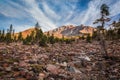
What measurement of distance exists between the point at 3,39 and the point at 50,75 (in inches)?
3547

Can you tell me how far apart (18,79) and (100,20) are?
70.9ft

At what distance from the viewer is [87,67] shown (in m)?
28.0

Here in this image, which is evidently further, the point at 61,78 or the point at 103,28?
the point at 103,28

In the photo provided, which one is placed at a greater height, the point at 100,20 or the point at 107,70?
the point at 100,20

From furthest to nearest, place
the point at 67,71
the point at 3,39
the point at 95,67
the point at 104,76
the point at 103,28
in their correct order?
the point at 3,39 < the point at 103,28 < the point at 95,67 < the point at 67,71 < the point at 104,76

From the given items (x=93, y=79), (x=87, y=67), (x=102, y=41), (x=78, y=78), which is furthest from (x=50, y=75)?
(x=102, y=41)

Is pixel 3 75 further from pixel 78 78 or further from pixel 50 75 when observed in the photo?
pixel 78 78

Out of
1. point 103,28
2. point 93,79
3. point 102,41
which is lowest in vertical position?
point 93,79

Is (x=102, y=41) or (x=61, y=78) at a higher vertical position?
(x=102, y=41)

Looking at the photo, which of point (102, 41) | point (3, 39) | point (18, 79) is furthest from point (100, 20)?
point (3, 39)

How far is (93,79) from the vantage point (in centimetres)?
2084

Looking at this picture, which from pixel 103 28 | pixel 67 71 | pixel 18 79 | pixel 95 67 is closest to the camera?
pixel 18 79

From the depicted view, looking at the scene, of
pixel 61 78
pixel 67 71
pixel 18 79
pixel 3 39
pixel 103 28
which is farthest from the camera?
pixel 3 39

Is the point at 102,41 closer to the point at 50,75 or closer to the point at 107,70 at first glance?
the point at 107,70
